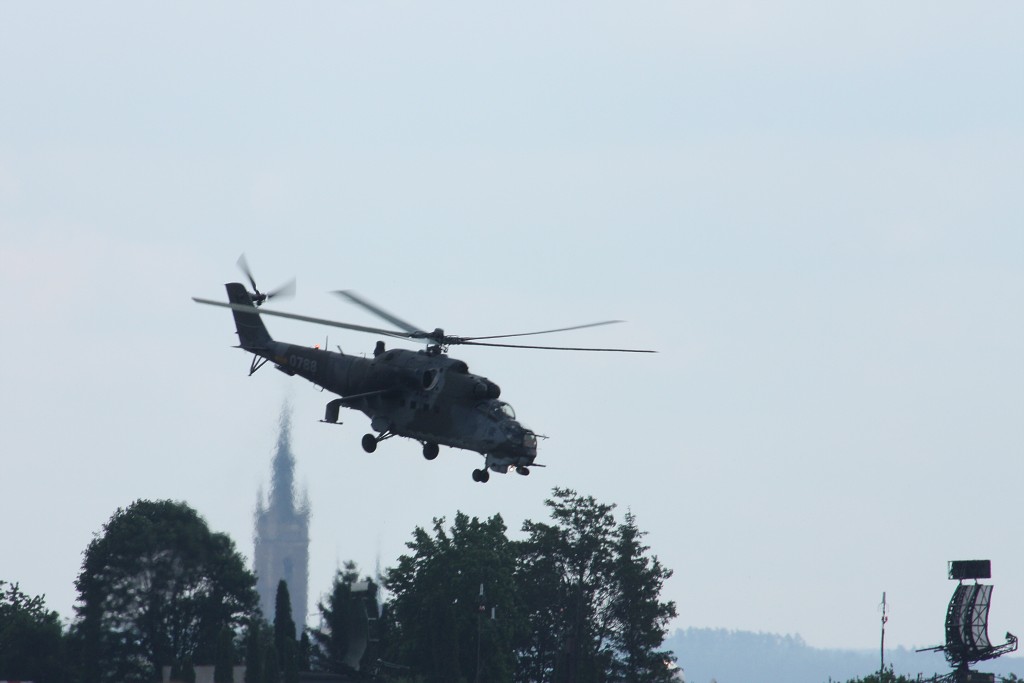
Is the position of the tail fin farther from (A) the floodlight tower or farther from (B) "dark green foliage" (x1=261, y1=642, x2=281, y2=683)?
(A) the floodlight tower

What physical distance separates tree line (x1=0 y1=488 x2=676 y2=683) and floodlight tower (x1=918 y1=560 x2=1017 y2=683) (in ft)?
73.8

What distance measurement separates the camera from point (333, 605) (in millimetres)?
134125

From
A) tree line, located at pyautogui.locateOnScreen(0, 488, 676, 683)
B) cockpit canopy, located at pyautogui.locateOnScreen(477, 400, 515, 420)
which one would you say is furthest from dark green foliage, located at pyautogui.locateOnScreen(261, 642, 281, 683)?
cockpit canopy, located at pyautogui.locateOnScreen(477, 400, 515, 420)

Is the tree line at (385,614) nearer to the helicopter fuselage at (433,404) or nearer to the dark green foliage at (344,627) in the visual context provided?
the dark green foliage at (344,627)

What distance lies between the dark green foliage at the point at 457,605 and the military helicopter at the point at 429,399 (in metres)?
54.0

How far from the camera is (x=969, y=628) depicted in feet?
400

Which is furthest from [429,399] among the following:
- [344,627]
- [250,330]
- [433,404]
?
[344,627]

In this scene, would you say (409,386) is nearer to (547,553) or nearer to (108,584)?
(108,584)

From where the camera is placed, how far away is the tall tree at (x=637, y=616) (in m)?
134

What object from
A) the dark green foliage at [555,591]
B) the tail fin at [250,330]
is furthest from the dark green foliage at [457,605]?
the tail fin at [250,330]

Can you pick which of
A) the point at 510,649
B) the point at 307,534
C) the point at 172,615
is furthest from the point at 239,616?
the point at 307,534

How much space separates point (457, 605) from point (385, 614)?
7078 mm

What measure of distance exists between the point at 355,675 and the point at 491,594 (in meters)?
12.7

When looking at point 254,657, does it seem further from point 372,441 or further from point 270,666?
point 372,441
